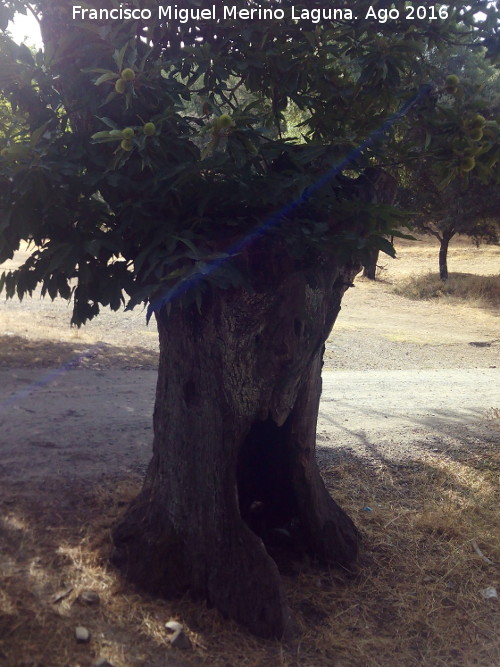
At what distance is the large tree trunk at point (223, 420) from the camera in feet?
12.8

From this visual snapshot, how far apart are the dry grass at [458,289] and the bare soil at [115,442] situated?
20.9 feet

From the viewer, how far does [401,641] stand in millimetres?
4016

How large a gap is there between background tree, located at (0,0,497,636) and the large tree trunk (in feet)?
0.04

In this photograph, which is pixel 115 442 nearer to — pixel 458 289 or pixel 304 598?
pixel 304 598

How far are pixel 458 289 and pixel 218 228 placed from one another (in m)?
20.9

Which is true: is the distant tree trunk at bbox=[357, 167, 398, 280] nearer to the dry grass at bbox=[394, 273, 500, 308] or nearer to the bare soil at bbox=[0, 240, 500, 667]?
the bare soil at bbox=[0, 240, 500, 667]

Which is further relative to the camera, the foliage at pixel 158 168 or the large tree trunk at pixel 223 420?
the large tree trunk at pixel 223 420

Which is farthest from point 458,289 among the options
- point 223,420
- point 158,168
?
point 158,168

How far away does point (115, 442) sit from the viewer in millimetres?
6469

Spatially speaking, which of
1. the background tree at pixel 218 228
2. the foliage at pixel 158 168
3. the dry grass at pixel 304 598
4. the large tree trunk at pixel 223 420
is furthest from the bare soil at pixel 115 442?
the foliage at pixel 158 168

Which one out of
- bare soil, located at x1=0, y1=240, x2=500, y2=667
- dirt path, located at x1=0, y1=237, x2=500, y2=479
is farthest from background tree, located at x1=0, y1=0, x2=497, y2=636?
dirt path, located at x1=0, y1=237, x2=500, y2=479

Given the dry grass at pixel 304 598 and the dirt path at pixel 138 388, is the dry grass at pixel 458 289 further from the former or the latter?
the dry grass at pixel 304 598

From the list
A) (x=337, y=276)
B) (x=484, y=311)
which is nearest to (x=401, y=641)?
(x=337, y=276)

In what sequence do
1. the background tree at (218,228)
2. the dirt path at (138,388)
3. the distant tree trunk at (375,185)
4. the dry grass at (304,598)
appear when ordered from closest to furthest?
1. the background tree at (218,228)
2. the dry grass at (304,598)
3. the distant tree trunk at (375,185)
4. the dirt path at (138,388)
